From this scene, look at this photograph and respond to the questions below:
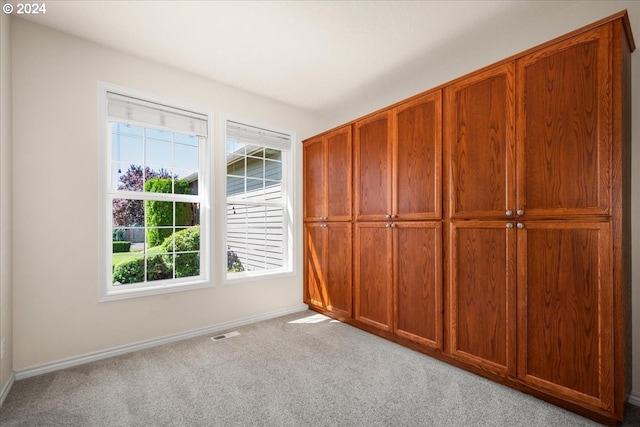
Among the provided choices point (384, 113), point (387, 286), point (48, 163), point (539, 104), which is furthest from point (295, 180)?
point (539, 104)

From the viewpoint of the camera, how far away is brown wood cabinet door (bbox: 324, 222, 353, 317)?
3184mm

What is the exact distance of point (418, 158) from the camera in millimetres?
2508

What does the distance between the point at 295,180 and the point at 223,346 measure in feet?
6.65

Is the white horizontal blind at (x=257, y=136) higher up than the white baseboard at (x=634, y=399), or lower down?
higher up

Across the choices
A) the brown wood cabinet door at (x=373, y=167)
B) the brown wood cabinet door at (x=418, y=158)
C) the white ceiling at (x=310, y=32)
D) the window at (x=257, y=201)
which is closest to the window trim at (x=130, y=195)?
the window at (x=257, y=201)

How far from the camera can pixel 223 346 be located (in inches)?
106

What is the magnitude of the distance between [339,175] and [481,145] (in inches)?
59.3

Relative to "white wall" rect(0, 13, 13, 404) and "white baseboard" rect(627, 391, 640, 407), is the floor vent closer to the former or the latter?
"white wall" rect(0, 13, 13, 404)

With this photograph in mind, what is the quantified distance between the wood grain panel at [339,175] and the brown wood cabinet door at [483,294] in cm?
122

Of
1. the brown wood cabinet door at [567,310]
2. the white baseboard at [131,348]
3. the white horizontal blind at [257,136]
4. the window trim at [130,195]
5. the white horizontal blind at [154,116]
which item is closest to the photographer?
the brown wood cabinet door at [567,310]

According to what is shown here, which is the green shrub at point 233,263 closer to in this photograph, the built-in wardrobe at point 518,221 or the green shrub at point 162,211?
the green shrub at point 162,211

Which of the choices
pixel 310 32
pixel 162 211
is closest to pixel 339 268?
pixel 162 211

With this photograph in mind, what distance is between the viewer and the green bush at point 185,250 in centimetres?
294

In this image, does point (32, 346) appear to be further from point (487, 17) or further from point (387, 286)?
point (487, 17)
